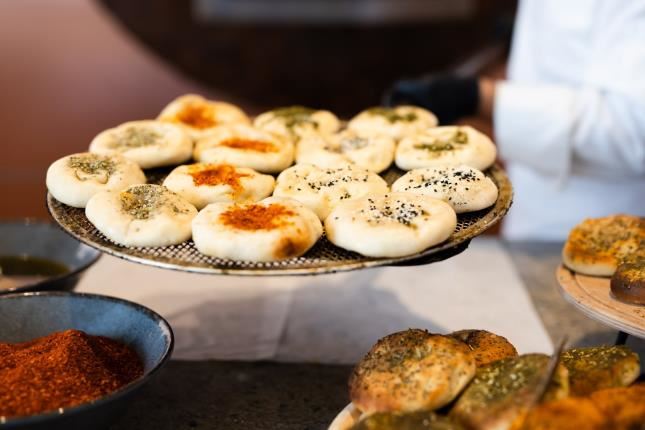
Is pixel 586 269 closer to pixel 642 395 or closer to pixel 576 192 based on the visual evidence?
pixel 642 395

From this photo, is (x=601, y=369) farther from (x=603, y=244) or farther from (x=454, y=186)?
(x=603, y=244)

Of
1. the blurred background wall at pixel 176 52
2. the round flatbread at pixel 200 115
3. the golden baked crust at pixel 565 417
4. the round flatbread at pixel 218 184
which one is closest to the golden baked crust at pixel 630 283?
the golden baked crust at pixel 565 417

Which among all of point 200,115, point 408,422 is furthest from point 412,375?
point 200,115

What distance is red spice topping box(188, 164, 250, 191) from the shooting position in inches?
51.7

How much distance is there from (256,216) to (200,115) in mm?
636

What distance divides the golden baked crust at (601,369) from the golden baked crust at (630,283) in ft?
0.79

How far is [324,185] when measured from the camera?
1321 mm

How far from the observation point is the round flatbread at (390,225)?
43.6 inches

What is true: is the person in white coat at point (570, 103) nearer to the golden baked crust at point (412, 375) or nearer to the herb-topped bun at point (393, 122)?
the herb-topped bun at point (393, 122)

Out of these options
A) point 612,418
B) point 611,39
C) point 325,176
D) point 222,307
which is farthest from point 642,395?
point 611,39

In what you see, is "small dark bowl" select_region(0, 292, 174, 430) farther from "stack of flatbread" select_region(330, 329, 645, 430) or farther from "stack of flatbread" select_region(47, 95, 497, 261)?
"stack of flatbread" select_region(330, 329, 645, 430)

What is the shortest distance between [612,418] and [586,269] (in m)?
0.61

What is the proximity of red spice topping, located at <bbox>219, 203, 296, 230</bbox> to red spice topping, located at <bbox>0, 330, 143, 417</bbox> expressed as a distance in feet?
1.04

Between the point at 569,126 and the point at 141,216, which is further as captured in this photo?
the point at 569,126
